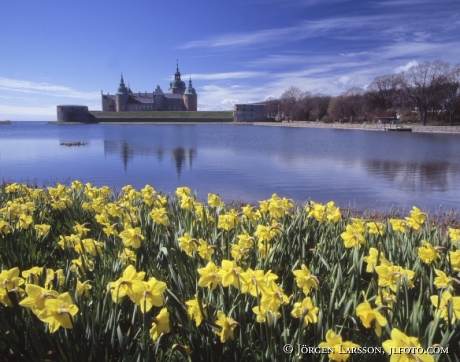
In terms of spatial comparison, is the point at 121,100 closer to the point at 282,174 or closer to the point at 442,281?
the point at 282,174

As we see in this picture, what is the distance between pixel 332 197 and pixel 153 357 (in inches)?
323

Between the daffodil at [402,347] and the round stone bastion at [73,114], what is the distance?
350 feet

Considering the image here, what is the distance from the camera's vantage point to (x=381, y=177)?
12234 millimetres

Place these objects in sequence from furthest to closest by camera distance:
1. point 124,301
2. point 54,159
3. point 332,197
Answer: point 54,159 → point 332,197 → point 124,301

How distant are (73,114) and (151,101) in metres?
25.1

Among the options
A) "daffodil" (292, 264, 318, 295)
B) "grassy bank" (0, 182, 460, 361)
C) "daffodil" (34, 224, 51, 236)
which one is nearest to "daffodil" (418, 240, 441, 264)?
"grassy bank" (0, 182, 460, 361)

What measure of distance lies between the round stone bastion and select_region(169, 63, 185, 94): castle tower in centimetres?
3165

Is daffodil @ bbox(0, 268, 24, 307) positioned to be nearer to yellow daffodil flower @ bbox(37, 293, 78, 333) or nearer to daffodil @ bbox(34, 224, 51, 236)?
yellow daffodil flower @ bbox(37, 293, 78, 333)

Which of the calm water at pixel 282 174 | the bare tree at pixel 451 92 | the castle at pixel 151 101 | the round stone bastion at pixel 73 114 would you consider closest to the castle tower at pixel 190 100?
the castle at pixel 151 101

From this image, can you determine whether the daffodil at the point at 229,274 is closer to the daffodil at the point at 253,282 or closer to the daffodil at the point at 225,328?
the daffodil at the point at 253,282

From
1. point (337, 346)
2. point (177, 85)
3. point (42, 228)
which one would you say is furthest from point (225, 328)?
point (177, 85)

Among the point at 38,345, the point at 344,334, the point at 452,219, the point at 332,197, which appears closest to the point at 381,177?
the point at 332,197

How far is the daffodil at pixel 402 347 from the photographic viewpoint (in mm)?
1106

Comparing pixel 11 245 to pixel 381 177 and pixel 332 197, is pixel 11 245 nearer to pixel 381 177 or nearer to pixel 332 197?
pixel 332 197
